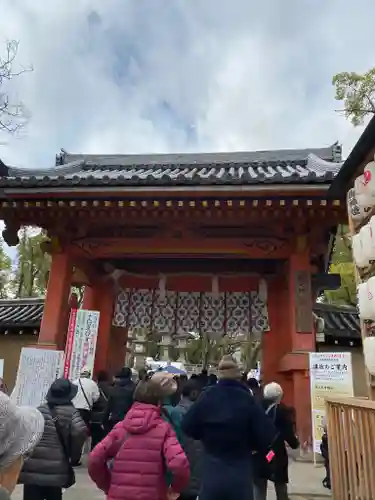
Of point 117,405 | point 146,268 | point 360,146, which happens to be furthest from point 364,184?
point 146,268

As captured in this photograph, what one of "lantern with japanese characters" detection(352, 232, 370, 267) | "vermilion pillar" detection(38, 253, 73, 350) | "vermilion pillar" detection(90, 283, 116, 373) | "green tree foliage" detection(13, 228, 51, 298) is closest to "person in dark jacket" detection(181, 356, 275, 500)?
"lantern with japanese characters" detection(352, 232, 370, 267)

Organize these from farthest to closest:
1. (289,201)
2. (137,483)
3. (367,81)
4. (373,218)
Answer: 1. (367,81)
2. (289,201)
3. (373,218)
4. (137,483)

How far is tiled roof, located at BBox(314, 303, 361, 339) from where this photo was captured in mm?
10469

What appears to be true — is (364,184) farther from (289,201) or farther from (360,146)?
(289,201)

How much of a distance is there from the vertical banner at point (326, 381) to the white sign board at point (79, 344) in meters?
3.73

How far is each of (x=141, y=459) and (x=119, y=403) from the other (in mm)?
3505

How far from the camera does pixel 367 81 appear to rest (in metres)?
14.2

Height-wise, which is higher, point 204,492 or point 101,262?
point 101,262

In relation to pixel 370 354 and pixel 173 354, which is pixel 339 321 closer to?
pixel 370 354

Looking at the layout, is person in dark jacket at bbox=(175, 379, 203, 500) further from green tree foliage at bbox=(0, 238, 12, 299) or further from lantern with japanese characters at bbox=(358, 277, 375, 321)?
green tree foliage at bbox=(0, 238, 12, 299)

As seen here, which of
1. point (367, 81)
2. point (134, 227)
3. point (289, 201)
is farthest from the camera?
point (367, 81)

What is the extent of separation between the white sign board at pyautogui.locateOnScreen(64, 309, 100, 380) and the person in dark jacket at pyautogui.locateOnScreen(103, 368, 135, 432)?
119 centimetres

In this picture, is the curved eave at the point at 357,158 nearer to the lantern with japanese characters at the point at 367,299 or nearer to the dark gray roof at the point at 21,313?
the lantern with japanese characters at the point at 367,299

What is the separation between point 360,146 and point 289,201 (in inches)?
107
